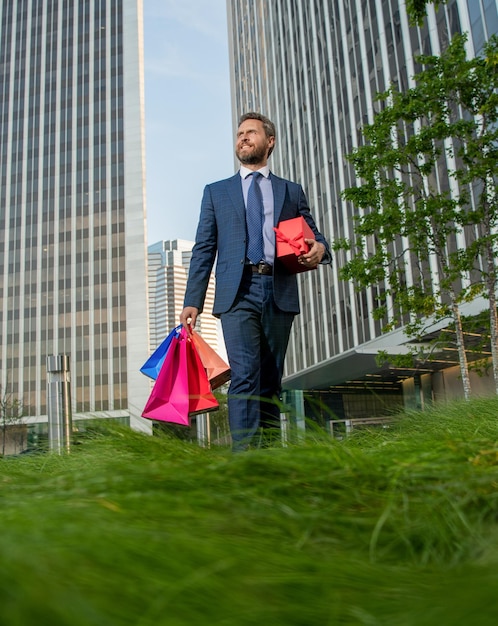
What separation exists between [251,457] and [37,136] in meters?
85.5

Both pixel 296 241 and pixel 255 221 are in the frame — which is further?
pixel 255 221

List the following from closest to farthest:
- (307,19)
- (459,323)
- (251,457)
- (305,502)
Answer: (305,502) < (251,457) < (459,323) < (307,19)

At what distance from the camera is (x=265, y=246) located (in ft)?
13.7

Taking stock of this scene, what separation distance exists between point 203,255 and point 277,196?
65 cm

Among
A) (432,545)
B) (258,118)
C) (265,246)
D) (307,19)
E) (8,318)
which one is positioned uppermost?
(307,19)

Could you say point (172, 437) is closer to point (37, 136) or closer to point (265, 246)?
point (265, 246)

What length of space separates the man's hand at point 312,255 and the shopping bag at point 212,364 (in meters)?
0.81

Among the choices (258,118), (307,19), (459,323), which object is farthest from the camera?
(307,19)

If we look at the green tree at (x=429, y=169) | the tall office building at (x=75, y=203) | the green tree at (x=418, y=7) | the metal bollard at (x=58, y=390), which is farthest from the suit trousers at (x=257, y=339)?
the tall office building at (x=75, y=203)

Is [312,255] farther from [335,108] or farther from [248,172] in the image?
[335,108]

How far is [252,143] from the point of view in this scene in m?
4.45

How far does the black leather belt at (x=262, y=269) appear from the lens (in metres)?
4.09

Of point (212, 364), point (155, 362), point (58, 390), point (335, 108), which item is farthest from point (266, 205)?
point (335, 108)

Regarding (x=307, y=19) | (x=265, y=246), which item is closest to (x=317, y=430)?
(x=265, y=246)
